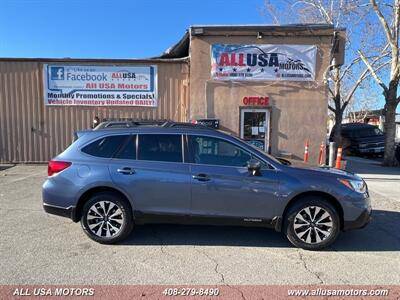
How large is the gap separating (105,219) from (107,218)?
30 millimetres

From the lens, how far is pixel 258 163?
16.4ft

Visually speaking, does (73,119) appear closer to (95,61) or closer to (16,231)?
(95,61)

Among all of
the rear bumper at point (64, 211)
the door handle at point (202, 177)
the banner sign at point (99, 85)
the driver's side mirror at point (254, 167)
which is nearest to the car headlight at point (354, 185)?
the driver's side mirror at point (254, 167)

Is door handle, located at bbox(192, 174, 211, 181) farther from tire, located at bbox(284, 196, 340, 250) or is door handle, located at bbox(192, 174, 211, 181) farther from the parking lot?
tire, located at bbox(284, 196, 340, 250)

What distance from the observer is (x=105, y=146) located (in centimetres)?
533

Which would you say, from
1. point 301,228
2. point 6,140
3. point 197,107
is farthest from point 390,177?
point 6,140

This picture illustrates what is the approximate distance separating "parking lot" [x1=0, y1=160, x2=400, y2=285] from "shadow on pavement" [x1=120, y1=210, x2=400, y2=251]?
0.01 m

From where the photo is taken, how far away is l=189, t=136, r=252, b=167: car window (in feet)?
16.9

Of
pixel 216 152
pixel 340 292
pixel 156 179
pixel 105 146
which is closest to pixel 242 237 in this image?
pixel 216 152

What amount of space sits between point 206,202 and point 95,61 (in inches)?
361

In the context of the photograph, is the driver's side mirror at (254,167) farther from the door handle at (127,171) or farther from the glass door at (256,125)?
the glass door at (256,125)

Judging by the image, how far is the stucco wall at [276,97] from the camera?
12.2 metres

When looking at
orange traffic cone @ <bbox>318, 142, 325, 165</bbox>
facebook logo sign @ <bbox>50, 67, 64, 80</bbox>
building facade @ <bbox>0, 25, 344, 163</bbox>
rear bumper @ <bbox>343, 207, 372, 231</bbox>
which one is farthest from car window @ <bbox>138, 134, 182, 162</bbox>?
facebook logo sign @ <bbox>50, 67, 64, 80</bbox>

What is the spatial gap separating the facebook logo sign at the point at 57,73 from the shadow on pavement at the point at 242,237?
8.57m
